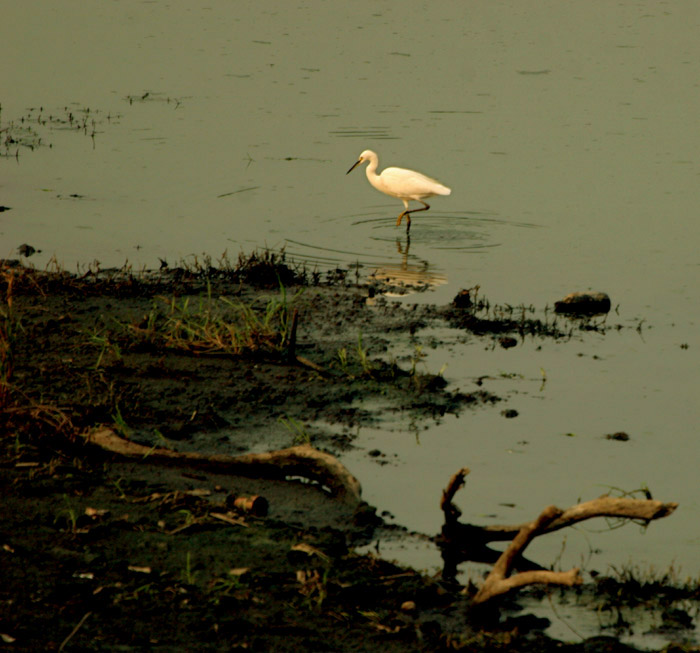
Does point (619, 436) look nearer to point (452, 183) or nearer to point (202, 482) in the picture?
point (202, 482)

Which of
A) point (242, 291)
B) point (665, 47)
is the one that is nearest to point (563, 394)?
point (242, 291)

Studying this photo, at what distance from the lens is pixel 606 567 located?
569 cm

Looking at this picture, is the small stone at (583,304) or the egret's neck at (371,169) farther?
the egret's neck at (371,169)

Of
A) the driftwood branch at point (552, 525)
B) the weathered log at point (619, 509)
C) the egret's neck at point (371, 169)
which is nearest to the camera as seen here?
the driftwood branch at point (552, 525)

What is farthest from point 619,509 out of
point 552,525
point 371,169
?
point 371,169

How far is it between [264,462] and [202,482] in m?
0.33

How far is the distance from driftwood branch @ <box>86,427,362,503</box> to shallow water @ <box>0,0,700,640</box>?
373 millimetres

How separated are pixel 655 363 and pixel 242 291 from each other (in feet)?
11.3

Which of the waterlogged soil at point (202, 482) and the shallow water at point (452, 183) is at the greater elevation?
the shallow water at point (452, 183)

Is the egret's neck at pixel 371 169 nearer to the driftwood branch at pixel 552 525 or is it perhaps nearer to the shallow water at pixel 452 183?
the shallow water at pixel 452 183

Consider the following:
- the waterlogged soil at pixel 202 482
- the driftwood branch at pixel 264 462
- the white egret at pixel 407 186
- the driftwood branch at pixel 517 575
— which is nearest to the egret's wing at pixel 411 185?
the white egret at pixel 407 186

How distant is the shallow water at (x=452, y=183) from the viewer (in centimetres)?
707

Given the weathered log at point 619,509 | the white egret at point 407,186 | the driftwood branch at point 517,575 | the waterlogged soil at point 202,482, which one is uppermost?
the white egret at point 407,186

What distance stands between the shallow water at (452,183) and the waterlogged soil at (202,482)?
0.48m
